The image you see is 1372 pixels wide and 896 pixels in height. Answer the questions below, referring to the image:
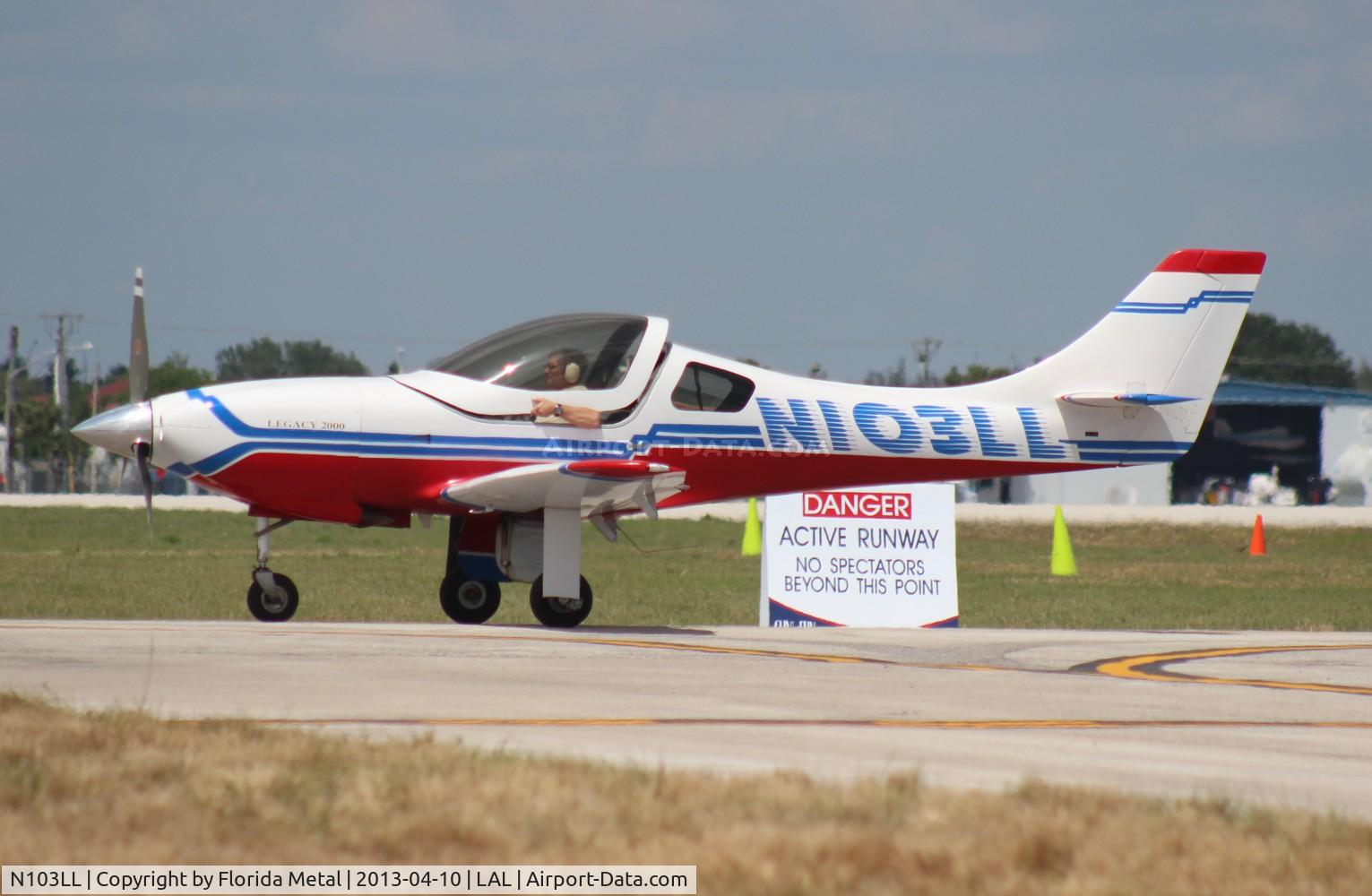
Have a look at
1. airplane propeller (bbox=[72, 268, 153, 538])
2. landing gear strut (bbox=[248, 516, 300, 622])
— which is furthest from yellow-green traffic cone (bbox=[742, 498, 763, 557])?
airplane propeller (bbox=[72, 268, 153, 538])

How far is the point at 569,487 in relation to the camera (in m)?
13.6

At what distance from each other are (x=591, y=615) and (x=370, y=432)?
666cm

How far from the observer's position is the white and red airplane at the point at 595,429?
44.9 feet

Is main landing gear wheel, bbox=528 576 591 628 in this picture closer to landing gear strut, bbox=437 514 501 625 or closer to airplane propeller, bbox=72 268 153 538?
landing gear strut, bbox=437 514 501 625

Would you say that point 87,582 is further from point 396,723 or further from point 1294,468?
point 1294,468

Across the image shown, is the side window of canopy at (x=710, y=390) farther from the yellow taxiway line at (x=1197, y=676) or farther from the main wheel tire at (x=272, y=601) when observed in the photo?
the yellow taxiway line at (x=1197, y=676)

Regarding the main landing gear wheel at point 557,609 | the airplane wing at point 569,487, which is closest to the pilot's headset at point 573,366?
the airplane wing at point 569,487

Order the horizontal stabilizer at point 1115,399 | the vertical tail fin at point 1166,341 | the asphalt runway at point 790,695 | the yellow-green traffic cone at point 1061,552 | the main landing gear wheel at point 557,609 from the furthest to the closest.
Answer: the yellow-green traffic cone at point 1061,552 < the vertical tail fin at point 1166,341 < the horizontal stabilizer at point 1115,399 < the main landing gear wheel at point 557,609 < the asphalt runway at point 790,695

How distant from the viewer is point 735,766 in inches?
278

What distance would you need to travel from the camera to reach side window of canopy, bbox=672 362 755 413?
1420 cm

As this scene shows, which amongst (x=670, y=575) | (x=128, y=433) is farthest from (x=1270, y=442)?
(x=128, y=433)

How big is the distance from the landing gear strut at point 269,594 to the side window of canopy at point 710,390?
3550 mm

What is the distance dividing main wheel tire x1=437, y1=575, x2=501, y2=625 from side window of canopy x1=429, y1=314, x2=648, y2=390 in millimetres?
2209

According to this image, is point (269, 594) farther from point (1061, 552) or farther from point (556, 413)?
point (1061, 552)
